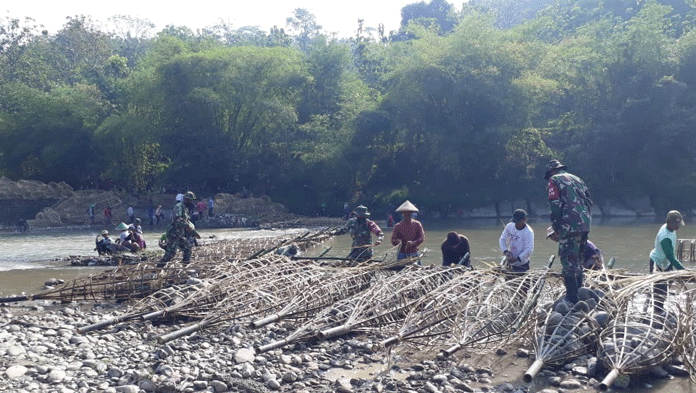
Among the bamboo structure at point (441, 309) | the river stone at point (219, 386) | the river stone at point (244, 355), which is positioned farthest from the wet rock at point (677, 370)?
the river stone at point (219, 386)

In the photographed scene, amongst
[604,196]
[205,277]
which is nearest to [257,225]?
[604,196]

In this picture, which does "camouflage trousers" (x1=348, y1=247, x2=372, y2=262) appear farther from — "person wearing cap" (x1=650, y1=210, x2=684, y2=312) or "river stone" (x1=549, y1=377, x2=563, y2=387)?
"river stone" (x1=549, y1=377, x2=563, y2=387)

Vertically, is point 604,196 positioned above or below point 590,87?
below

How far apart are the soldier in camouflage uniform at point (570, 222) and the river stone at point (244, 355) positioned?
12.1ft

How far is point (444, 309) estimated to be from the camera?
922 centimetres

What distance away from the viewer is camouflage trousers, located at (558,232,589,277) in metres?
8.37

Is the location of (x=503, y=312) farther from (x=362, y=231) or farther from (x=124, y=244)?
(x=124, y=244)

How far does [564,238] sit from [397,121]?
3620 centimetres

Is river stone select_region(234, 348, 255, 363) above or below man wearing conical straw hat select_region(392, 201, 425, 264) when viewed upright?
below

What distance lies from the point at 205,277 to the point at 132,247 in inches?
386

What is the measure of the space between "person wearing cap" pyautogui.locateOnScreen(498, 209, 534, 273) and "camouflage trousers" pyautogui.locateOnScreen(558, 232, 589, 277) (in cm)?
192

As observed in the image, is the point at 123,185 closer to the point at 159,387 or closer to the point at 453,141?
the point at 453,141

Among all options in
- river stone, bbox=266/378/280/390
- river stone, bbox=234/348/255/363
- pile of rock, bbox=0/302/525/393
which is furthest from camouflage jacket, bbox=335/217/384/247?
river stone, bbox=266/378/280/390

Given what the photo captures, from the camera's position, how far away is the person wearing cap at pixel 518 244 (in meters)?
10.4
